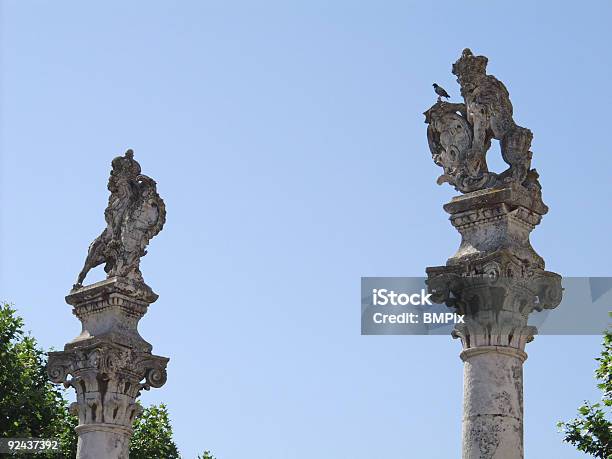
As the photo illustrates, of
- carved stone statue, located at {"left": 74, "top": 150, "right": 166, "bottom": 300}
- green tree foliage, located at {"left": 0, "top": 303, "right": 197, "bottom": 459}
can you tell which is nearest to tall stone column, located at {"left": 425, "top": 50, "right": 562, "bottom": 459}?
carved stone statue, located at {"left": 74, "top": 150, "right": 166, "bottom": 300}

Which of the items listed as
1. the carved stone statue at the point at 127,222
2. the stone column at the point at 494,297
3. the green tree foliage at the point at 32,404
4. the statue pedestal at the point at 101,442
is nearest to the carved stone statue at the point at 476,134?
the stone column at the point at 494,297

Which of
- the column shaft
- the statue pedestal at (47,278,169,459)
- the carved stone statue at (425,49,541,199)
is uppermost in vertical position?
the carved stone statue at (425,49,541,199)

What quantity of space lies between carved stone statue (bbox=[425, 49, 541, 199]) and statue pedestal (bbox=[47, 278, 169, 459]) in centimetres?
683

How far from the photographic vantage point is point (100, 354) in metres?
21.0

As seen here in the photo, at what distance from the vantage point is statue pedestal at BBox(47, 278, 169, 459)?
68.9 feet

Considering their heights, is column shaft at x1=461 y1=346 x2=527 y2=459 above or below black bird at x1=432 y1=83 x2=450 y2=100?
below

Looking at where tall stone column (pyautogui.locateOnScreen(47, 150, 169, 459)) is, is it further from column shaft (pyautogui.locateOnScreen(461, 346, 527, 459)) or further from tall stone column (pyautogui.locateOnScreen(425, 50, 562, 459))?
column shaft (pyautogui.locateOnScreen(461, 346, 527, 459))

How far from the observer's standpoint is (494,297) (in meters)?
15.8

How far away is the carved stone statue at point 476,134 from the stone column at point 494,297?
12.0 inches

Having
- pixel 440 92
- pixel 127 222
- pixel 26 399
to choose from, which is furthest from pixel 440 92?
pixel 26 399

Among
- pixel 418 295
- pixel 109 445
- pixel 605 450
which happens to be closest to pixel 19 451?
pixel 605 450

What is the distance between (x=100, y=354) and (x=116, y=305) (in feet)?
2.93

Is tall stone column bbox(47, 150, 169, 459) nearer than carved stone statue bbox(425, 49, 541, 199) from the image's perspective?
No

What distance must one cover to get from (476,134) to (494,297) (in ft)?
7.10
